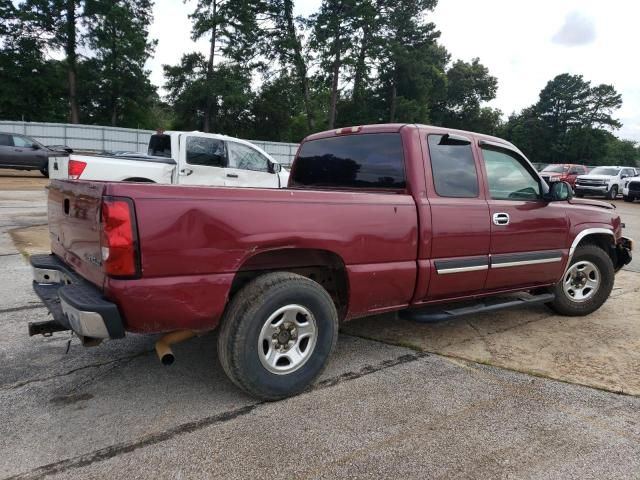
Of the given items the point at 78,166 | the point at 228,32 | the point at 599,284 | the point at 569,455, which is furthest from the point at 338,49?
the point at 569,455

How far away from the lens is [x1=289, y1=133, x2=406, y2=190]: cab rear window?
372cm

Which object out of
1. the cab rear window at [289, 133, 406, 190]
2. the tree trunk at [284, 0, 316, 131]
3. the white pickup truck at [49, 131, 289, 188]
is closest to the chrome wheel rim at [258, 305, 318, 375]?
the cab rear window at [289, 133, 406, 190]

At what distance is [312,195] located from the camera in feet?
9.90

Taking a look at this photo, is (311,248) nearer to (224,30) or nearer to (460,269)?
(460,269)

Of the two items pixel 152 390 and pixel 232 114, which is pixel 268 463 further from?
pixel 232 114

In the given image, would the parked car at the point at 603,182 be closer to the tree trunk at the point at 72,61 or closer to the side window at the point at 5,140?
the side window at the point at 5,140

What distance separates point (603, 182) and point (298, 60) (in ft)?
79.7

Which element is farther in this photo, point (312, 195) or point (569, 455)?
point (312, 195)

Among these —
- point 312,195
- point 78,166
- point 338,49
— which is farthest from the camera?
point 338,49

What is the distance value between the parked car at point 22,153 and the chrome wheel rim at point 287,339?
18.9m

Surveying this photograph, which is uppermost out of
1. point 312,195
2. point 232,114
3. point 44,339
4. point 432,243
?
point 232,114

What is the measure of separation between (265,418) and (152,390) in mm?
856

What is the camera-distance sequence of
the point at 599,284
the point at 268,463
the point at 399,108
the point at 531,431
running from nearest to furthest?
the point at 268,463
the point at 531,431
the point at 599,284
the point at 399,108

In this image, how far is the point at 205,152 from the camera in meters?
9.55
